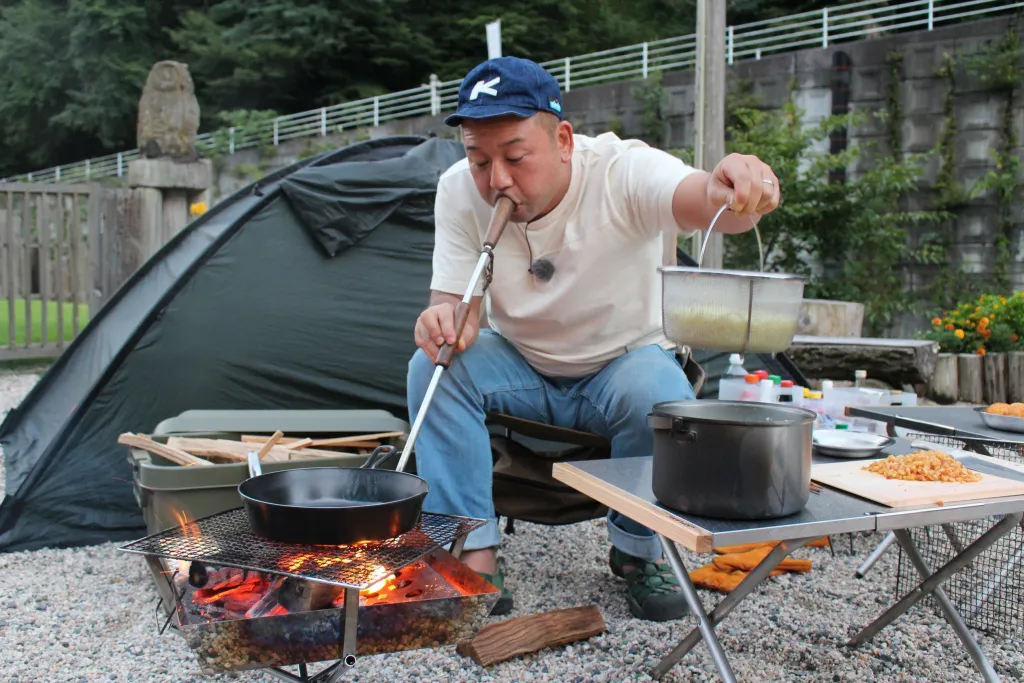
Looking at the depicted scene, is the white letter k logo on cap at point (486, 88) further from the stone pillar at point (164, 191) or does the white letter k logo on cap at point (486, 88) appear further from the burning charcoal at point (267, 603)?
the stone pillar at point (164, 191)

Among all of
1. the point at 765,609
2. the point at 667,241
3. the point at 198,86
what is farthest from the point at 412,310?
the point at 198,86

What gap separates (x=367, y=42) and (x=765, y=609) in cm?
1764

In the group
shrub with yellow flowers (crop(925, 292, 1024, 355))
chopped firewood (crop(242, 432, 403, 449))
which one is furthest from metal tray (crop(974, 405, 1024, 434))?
shrub with yellow flowers (crop(925, 292, 1024, 355))

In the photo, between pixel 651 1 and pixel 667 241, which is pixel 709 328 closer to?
pixel 667 241

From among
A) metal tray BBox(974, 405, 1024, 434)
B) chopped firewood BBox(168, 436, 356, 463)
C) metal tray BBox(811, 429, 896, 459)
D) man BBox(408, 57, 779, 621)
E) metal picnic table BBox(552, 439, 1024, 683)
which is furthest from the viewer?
chopped firewood BBox(168, 436, 356, 463)

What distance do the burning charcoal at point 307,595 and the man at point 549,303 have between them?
682 mm

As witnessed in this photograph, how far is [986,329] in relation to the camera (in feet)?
21.3

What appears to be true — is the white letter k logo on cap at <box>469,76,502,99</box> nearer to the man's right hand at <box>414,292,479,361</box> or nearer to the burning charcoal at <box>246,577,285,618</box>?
the man's right hand at <box>414,292,479,361</box>

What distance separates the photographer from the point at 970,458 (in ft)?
6.60

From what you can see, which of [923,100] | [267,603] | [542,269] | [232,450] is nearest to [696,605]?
[267,603]

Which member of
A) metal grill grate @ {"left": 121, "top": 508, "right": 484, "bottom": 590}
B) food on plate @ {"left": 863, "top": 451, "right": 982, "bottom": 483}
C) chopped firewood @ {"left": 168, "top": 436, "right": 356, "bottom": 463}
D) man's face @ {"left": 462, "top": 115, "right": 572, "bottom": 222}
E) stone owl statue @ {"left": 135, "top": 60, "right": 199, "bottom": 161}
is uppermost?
stone owl statue @ {"left": 135, "top": 60, "right": 199, "bottom": 161}

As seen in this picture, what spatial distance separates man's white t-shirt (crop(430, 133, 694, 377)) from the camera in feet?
7.98

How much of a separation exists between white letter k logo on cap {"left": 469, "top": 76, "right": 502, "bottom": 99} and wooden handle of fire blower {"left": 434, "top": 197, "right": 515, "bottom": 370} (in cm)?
27

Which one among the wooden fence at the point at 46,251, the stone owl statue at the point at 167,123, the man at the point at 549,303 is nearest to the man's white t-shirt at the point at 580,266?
the man at the point at 549,303
